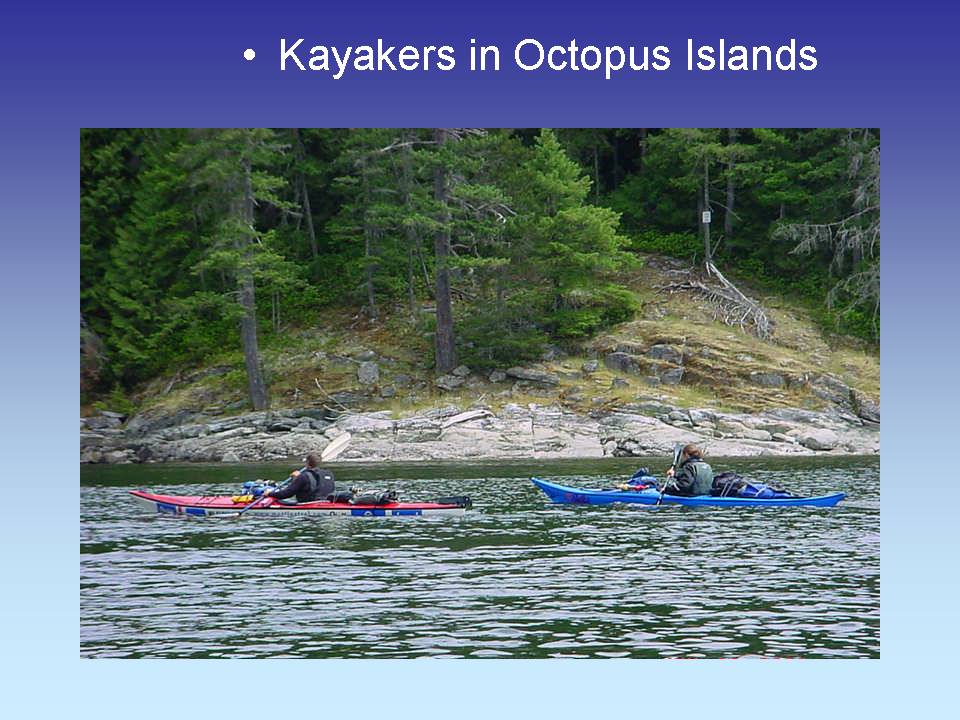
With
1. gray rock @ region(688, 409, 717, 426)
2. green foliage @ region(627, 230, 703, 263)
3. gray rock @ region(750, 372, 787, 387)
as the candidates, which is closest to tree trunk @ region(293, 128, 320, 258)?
green foliage @ region(627, 230, 703, 263)

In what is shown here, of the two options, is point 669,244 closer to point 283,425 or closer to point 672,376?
point 672,376

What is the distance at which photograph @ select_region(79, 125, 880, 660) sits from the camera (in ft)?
42.9

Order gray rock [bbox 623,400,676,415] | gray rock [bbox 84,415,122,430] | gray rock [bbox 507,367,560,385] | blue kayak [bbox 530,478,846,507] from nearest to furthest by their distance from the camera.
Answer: blue kayak [bbox 530,478,846,507] < gray rock [bbox 623,400,676,415] < gray rock [bbox 84,415,122,430] < gray rock [bbox 507,367,560,385]

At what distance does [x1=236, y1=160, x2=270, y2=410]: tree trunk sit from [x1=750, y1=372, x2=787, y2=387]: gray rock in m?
13.5

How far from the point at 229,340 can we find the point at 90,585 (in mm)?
22344

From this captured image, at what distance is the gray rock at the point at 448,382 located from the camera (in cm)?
3372

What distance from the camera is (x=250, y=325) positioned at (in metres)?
33.8

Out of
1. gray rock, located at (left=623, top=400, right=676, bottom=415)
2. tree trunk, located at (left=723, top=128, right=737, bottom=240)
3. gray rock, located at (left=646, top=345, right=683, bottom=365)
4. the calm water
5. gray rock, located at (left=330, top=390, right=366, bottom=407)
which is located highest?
tree trunk, located at (left=723, top=128, right=737, bottom=240)

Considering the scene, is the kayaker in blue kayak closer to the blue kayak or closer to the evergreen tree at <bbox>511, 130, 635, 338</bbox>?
the blue kayak


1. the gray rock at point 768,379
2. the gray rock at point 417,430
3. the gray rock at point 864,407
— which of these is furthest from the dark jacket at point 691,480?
the gray rock at point 768,379

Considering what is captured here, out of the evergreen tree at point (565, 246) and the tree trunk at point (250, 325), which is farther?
the evergreen tree at point (565, 246)

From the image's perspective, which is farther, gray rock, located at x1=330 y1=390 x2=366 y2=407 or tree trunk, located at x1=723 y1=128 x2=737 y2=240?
tree trunk, located at x1=723 y1=128 x2=737 y2=240

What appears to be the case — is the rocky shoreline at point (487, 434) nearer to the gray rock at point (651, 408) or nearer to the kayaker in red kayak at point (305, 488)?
the gray rock at point (651, 408)

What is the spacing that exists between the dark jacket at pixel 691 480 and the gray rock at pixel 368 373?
16009 mm
